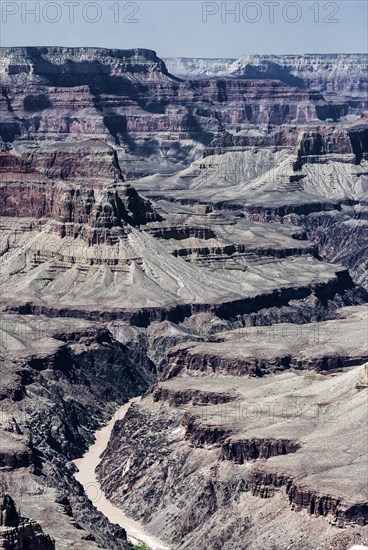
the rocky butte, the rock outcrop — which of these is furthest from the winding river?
the rock outcrop

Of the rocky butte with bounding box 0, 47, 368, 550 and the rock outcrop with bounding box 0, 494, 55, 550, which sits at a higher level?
the rock outcrop with bounding box 0, 494, 55, 550

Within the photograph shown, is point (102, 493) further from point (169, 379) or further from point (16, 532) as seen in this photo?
point (16, 532)

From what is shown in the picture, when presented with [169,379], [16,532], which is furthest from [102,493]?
[16,532]

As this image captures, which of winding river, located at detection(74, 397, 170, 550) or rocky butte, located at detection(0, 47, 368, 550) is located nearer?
rocky butte, located at detection(0, 47, 368, 550)

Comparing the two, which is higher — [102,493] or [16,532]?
[16,532]

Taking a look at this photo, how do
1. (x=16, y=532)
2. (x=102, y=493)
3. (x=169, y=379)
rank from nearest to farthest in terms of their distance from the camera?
1. (x=16, y=532)
2. (x=102, y=493)
3. (x=169, y=379)

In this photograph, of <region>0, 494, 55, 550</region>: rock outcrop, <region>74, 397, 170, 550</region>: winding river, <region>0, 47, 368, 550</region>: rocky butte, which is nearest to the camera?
<region>0, 494, 55, 550</region>: rock outcrop

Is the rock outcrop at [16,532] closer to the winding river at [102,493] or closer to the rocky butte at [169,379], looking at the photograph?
the rocky butte at [169,379]

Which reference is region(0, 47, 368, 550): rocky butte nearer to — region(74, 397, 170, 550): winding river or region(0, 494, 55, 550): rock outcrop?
region(0, 494, 55, 550): rock outcrop

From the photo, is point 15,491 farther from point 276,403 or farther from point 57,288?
point 57,288

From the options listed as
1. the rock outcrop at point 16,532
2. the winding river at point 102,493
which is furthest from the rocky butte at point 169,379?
the winding river at point 102,493
